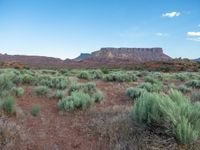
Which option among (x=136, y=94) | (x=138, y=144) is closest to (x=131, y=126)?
(x=138, y=144)

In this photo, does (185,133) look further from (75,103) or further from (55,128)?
(75,103)

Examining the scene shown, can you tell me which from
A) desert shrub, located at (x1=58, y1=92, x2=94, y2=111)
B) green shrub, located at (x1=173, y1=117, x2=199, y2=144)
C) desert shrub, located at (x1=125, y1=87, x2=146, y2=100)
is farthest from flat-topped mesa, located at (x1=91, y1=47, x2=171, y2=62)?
green shrub, located at (x1=173, y1=117, x2=199, y2=144)

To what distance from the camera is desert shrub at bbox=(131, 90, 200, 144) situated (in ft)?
16.0

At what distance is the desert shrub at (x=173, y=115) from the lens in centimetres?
486

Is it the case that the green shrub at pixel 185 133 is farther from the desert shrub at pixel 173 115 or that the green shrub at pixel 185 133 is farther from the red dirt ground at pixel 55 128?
the red dirt ground at pixel 55 128

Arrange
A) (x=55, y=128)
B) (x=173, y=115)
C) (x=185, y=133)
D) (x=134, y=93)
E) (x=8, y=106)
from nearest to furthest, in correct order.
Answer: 1. (x=185, y=133)
2. (x=173, y=115)
3. (x=55, y=128)
4. (x=8, y=106)
5. (x=134, y=93)

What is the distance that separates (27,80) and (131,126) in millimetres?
9130

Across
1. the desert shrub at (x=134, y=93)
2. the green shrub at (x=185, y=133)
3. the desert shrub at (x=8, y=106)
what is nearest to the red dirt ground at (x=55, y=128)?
the desert shrub at (x=8, y=106)

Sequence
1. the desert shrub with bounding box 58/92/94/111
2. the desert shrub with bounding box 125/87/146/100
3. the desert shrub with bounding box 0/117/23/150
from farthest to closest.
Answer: the desert shrub with bounding box 125/87/146/100 → the desert shrub with bounding box 58/92/94/111 → the desert shrub with bounding box 0/117/23/150

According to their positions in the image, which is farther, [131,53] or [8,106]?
[131,53]

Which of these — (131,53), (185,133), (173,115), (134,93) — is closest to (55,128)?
(173,115)

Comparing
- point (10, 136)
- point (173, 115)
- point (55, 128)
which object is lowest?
point (55, 128)

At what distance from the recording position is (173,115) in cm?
525

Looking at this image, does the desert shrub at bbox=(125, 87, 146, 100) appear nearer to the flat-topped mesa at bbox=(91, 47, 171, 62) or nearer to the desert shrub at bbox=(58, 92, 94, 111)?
the desert shrub at bbox=(58, 92, 94, 111)
